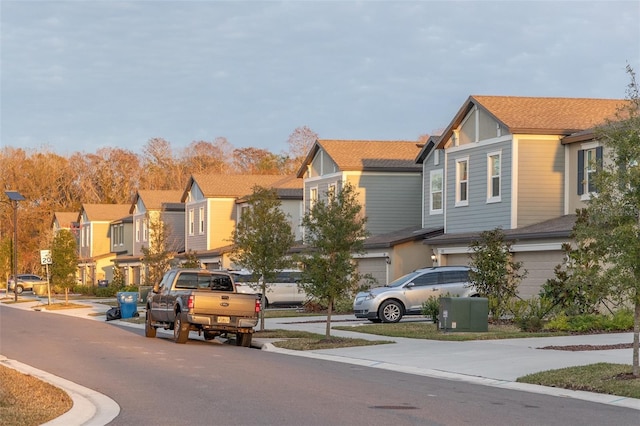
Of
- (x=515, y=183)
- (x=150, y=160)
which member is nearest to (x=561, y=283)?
(x=515, y=183)

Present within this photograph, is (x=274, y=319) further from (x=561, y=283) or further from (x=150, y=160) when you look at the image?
(x=150, y=160)

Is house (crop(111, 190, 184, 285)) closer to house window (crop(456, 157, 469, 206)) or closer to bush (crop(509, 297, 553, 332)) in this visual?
house window (crop(456, 157, 469, 206))

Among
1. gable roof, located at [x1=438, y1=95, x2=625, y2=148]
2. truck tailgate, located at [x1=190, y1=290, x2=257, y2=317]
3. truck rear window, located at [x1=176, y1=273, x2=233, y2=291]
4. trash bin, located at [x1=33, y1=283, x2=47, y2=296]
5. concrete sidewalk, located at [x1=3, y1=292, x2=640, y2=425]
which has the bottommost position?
trash bin, located at [x1=33, y1=283, x2=47, y2=296]

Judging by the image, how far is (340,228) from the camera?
26.5m

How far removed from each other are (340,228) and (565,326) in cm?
635

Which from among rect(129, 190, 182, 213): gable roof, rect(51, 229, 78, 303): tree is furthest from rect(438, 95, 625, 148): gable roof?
rect(129, 190, 182, 213): gable roof

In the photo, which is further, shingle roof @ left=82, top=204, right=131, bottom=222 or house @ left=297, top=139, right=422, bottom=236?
shingle roof @ left=82, top=204, right=131, bottom=222

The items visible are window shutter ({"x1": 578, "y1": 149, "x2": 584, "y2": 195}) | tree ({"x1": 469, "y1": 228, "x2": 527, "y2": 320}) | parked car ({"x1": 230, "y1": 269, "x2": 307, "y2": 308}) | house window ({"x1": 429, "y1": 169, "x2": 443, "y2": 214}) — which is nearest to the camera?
tree ({"x1": 469, "y1": 228, "x2": 527, "y2": 320})

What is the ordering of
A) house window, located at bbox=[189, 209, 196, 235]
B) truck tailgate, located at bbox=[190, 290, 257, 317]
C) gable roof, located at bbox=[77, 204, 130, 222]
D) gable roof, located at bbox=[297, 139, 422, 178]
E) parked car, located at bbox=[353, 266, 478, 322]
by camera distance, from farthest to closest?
gable roof, located at bbox=[77, 204, 130, 222]
house window, located at bbox=[189, 209, 196, 235]
gable roof, located at bbox=[297, 139, 422, 178]
parked car, located at bbox=[353, 266, 478, 322]
truck tailgate, located at bbox=[190, 290, 257, 317]

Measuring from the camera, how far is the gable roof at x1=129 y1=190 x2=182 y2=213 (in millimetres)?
73375

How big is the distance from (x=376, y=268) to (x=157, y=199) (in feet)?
110

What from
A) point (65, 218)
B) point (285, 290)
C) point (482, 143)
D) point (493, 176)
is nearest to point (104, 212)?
point (65, 218)

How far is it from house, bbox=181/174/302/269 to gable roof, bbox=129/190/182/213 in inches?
267

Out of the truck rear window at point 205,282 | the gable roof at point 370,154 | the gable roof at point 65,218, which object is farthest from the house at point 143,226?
the truck rear window at point 205,282
